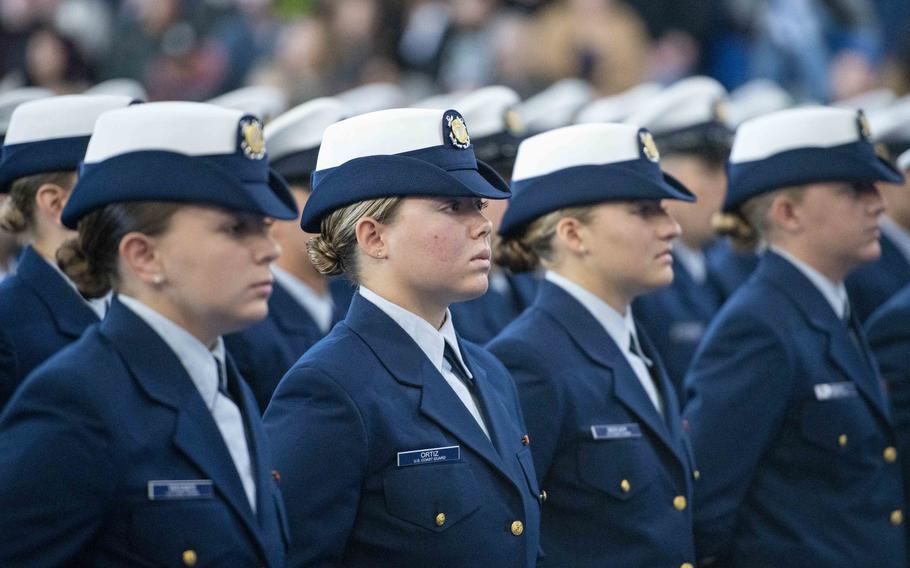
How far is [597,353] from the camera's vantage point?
4.17 meters

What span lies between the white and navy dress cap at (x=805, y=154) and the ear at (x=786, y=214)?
53 mm

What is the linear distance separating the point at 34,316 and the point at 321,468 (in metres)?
1.19

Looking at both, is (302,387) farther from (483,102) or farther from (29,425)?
(483,102)

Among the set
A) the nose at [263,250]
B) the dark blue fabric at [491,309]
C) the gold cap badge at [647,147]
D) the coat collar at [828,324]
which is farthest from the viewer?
the dark blue fabric at [491,309]

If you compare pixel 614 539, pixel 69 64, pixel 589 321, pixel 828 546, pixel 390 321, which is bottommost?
pixel 69 64

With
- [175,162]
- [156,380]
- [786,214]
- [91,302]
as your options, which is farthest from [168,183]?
[786,214]

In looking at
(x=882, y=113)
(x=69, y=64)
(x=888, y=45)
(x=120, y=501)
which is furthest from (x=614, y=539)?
(x=888, y=45)

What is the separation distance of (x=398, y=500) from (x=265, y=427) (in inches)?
14.0

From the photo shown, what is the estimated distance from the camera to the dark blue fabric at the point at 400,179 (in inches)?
137

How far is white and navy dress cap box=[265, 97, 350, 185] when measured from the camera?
214 inches

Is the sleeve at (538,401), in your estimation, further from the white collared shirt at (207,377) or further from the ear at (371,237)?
the white collared shirt at (207,377)

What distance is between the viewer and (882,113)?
25.7 feet

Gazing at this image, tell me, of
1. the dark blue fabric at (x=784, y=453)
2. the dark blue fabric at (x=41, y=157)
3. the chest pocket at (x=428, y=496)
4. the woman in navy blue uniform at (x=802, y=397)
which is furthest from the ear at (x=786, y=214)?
the dark blue fabric at (x=41, y=157)

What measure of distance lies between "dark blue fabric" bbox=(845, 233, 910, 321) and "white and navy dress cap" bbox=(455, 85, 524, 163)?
5.65 feet
